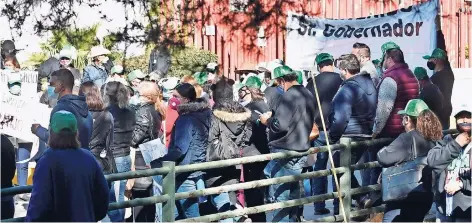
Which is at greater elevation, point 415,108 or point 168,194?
point 415,108

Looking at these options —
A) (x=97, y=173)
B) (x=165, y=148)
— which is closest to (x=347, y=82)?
(x=165, y=148)

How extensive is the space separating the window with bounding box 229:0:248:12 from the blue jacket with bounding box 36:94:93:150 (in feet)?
5.83

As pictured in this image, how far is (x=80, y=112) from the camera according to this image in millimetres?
9594

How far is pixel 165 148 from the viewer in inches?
404

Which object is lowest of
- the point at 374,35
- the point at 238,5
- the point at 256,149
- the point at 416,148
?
the point at 256,149

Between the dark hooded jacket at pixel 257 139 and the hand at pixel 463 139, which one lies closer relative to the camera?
the hand at pixel 463 139

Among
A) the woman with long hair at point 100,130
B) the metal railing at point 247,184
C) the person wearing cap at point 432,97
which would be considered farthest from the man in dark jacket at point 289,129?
the person wearing cap at point 432,97

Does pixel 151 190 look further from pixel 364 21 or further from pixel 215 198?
pixel 364 21

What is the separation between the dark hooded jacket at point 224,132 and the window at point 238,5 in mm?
904

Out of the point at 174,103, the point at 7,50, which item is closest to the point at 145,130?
the point at 174,103

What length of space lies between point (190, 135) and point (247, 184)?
0.73 metres

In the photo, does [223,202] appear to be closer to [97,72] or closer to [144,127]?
[144,127]

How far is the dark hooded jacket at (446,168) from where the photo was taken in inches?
345

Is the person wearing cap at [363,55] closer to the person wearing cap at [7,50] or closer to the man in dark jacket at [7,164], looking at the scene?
the person wearing cap at [7,50]
